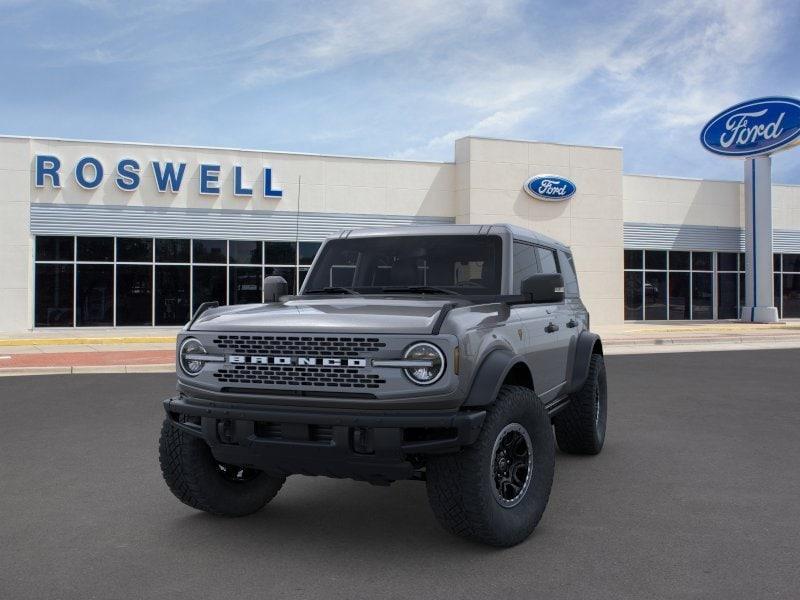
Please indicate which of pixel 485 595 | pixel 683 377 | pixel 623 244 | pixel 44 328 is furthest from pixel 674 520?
pixel 623 244

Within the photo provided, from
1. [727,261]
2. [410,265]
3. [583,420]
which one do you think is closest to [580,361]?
[583,420]

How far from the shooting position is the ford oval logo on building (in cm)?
2848

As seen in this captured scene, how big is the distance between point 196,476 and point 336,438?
1254mm

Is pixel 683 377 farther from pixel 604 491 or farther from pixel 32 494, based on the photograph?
pixel 32 494

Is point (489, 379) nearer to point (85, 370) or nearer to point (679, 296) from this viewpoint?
point (85, 370)

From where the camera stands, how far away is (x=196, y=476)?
484 centimetres

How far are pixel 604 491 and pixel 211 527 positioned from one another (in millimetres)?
2873

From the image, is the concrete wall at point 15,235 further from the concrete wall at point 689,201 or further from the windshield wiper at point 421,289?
the windshield wiper at point 421,289

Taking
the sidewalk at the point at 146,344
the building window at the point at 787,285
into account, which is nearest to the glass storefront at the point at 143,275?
the sidewalk at the point at 146,344

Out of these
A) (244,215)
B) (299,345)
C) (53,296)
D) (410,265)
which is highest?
(244,215)

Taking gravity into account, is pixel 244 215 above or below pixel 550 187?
below

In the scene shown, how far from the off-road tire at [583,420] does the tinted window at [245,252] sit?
20.7 m

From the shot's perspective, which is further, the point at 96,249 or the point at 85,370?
the point at 96,249

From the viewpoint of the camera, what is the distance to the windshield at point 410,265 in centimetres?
543
